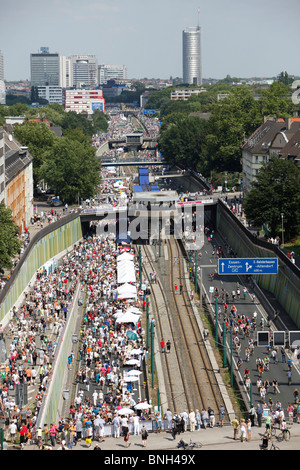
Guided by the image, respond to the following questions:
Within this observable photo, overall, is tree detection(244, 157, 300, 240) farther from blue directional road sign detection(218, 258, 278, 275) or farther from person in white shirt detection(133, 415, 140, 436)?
person in white shirt detection(133, 415, 140, 436)

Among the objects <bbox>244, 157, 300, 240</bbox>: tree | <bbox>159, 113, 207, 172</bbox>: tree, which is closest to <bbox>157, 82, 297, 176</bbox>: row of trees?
<bbox>159, 113, 207, 172</bbox>: tree

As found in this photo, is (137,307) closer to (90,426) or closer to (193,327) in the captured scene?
(193,327)

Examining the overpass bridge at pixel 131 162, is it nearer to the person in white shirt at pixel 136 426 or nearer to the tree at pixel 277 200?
the tree at pixel 277 200

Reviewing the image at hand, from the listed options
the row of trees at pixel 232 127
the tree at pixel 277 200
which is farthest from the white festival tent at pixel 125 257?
the row of trees at pixel 232 127

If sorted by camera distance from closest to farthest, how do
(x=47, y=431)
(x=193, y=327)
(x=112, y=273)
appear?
(x=47, y=431) → (x=193, y=327) → (x=112, y=273)
